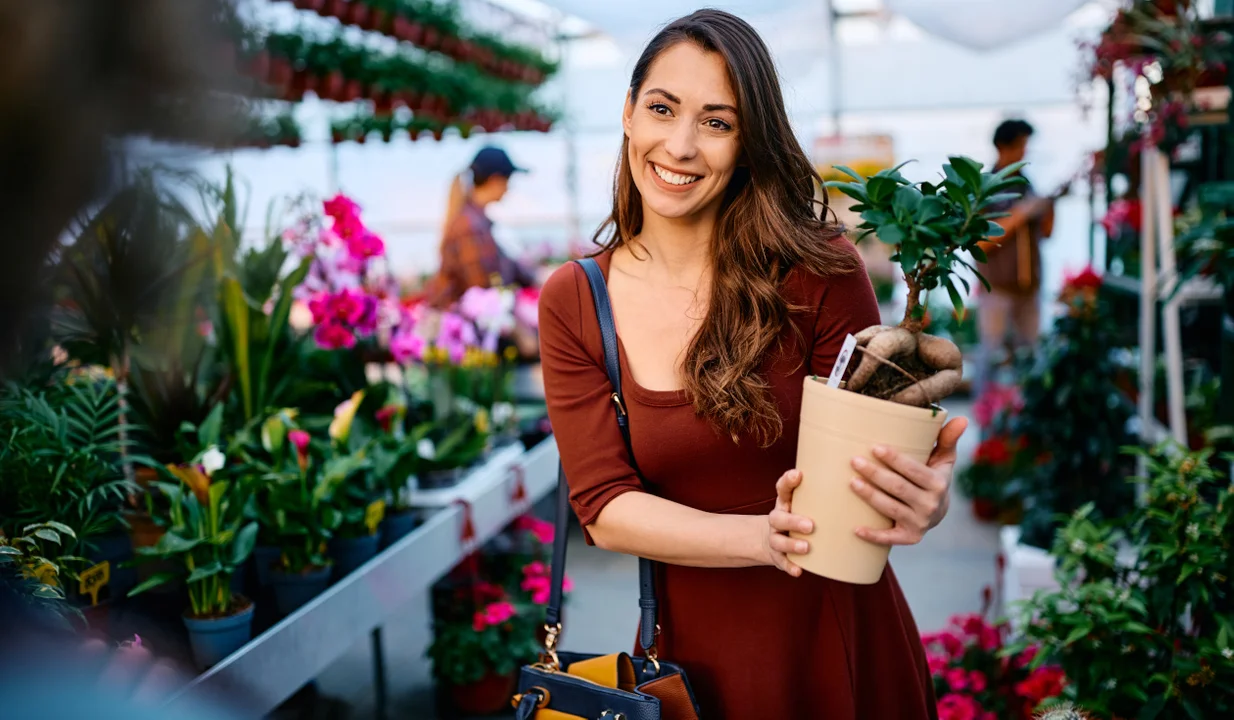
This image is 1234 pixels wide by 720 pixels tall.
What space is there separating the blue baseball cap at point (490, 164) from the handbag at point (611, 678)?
3.07m

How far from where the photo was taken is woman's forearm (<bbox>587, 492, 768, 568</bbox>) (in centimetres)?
116

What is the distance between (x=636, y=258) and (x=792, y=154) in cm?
26

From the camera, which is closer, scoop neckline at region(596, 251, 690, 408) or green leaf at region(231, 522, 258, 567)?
scoop neckline at region(596, 251, 690, 408)

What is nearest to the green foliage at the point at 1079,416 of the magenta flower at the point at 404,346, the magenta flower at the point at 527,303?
the magenta flower at the point at 527,303

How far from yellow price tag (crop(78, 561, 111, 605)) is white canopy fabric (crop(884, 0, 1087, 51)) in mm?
4939

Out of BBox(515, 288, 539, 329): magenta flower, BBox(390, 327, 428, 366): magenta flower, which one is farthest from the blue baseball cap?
BBox(390, 327, 428, 366): magenta flower

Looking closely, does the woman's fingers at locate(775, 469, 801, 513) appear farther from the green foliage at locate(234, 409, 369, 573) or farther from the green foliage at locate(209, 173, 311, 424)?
the green foliage at locate(209, 173, 311, 424)

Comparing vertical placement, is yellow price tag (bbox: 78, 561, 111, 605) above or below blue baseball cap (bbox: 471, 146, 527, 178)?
below

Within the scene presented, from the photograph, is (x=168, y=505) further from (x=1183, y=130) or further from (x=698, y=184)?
(x=1183, y=130)

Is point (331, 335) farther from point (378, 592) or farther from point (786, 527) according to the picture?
point (786, 527)

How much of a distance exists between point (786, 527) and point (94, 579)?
3.84 ft

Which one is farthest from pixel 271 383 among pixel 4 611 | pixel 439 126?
pixel 439 126

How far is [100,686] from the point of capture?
0.30 m

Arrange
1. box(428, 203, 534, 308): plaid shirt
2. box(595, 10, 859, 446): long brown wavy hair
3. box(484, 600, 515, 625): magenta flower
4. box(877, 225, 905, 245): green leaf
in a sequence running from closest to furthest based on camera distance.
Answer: box(877, 225, 905, 245): green leaf < box(595, 10, 859, 446): long brown wavy hair < box(484, 600, 515, 625): magenta flower < box(428, 203, 534, 308): plaid shirt
